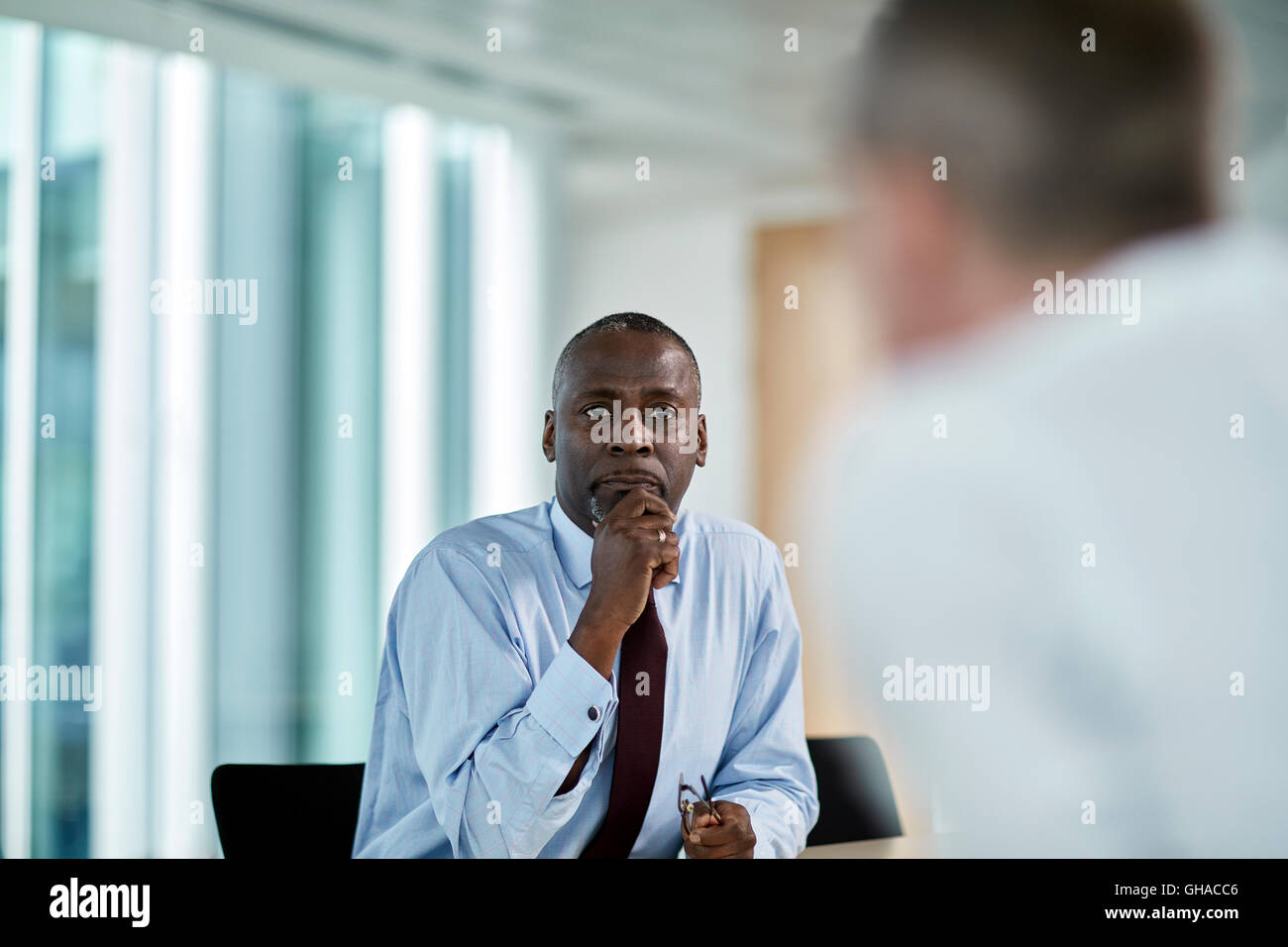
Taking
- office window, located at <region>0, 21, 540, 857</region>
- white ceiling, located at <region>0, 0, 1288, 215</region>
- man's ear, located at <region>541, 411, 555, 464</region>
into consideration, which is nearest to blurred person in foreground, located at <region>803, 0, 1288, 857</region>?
man's ear, located at <region>541, 411, 555, 464</region>

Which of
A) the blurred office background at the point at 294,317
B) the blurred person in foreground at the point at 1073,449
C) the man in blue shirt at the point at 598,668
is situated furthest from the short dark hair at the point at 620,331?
the blurred office background at the point at 294,317

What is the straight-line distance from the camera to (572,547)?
52.7 inches

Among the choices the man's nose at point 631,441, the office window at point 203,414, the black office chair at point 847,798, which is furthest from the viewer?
the office window at point 203,414

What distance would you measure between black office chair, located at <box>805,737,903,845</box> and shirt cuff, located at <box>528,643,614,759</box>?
0.73 m

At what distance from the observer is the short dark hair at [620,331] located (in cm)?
132

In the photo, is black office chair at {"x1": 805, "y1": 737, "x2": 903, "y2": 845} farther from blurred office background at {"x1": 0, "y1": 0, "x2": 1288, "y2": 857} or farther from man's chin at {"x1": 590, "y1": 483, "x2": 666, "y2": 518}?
man's chin at {"x1": 590, "y1": 483, "x2": 666, "y2": 518}

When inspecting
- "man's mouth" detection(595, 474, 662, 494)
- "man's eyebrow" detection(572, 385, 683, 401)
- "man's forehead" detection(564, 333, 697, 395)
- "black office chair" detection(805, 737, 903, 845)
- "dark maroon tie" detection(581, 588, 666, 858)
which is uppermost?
"man's forehead" detection(564, 333, 697, 395)

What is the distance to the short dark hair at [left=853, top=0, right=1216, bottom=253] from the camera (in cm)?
124

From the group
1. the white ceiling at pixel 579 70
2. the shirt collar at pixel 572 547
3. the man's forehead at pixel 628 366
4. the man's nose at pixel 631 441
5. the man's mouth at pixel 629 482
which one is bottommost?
the shirt collar at pixel 572 547

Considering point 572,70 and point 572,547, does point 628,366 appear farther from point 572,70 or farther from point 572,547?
point 572,70

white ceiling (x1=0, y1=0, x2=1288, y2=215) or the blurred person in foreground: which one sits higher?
white ceiling (x1=0, y1=0, x2=1288, y2=215)

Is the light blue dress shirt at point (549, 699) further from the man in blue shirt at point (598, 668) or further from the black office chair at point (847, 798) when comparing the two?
the black office chair at point (847, 798)

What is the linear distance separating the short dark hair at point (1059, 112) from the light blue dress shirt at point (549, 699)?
514 mm
